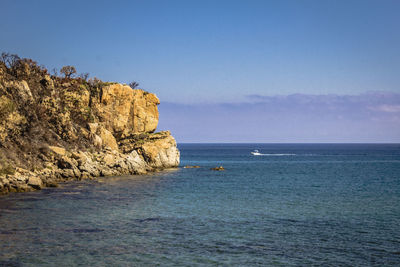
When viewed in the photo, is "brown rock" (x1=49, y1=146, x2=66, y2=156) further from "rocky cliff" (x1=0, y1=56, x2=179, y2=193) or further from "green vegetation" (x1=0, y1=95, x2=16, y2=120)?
"green vegetation" (x1=0, y1=95, x2=16, y2=120)

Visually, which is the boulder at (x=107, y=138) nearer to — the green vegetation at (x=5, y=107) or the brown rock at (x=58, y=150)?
the brown rock at (x=58, y=150)

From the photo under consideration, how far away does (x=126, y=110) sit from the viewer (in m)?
94.7

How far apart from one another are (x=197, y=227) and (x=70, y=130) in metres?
52.6

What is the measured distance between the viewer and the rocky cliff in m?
61.8

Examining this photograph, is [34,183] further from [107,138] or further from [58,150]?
[107,138]

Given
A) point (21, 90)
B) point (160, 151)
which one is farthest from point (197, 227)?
point (160, 151)

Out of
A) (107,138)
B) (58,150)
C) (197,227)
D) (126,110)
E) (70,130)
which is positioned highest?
(126,110)

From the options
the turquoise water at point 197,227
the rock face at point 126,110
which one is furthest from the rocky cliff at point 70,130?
the turquoise water at point 197,227

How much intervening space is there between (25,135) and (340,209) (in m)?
50.5

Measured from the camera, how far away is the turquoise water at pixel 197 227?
79.7 ft

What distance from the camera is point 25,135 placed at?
217ft

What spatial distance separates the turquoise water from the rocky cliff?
9741mm

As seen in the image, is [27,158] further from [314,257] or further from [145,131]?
[314,257]

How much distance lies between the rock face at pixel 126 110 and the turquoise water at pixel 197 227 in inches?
1449
